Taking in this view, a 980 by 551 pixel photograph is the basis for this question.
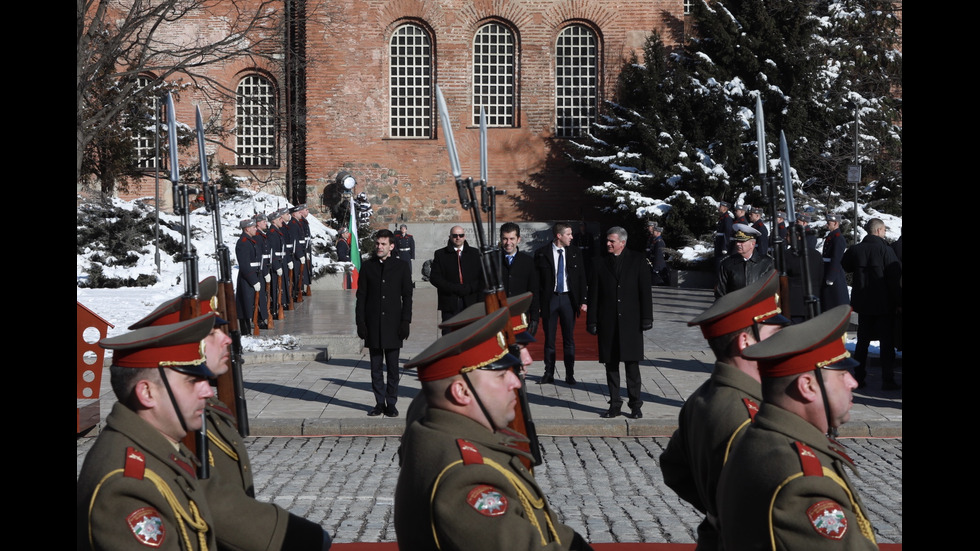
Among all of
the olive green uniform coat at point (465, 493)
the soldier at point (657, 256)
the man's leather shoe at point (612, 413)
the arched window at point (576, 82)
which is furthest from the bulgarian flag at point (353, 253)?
the olive green uniform coat at point (465, 493)

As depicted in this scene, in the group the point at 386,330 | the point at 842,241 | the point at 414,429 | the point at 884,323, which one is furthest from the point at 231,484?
the point at 842,241

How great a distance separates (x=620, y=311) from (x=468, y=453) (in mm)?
7977

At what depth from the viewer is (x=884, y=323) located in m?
12.5

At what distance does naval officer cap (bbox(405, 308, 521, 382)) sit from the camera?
355cm

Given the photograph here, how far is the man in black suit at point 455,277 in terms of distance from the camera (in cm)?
1341

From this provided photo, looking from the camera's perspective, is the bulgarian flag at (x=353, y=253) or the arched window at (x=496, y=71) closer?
the bulgarian flag at (x=353, y=253)

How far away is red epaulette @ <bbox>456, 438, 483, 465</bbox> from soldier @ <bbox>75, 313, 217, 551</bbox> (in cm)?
78

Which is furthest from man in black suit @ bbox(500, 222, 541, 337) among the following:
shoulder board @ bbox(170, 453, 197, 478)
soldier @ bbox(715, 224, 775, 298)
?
shoulder board @ bbox(170, 453, 197, 478)

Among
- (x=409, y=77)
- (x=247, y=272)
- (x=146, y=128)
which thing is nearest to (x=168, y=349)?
(x=247, y=272)

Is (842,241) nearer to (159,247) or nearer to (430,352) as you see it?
(430,352)

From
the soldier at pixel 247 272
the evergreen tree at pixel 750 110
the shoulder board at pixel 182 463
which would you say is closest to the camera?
the shoulder board at pixel 182 463

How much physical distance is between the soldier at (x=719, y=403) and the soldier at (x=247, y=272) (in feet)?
43.5

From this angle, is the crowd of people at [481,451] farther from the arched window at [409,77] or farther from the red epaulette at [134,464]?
the arched window at [409,77]

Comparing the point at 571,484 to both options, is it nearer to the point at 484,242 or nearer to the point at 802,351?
the point at 484,242
